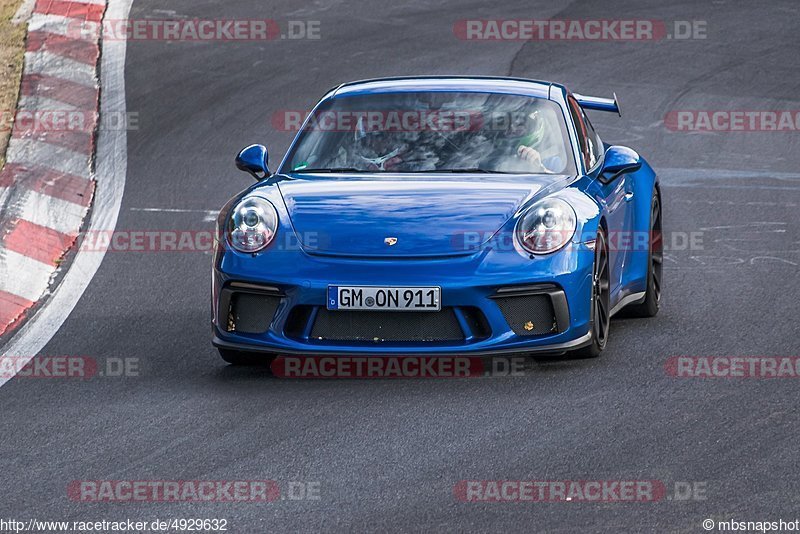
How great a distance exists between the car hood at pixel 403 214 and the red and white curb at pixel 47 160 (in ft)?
7.45

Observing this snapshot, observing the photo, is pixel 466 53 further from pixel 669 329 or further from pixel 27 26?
pixel 669 329

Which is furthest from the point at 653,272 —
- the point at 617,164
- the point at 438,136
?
the point at 438,136

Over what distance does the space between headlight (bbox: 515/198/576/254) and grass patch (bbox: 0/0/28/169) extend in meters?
→ 5.83

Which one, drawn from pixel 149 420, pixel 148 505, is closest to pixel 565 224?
pixel 149 420

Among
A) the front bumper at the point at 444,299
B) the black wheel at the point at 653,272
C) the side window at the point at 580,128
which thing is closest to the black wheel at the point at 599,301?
the front bumper at the point at 444,299

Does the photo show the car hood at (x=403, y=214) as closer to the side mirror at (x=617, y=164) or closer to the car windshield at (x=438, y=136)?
the car windshield at (x=438, y=136)

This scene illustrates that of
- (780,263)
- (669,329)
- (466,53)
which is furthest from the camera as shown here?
(466,53)

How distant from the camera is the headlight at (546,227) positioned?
7.00 metres

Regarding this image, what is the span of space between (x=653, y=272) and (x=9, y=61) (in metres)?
7.86

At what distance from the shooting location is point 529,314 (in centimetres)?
695

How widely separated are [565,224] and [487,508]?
227cm

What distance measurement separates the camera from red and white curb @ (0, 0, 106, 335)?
974cm

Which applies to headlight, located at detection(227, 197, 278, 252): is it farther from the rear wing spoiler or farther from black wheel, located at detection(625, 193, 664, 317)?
the rear wing spoiler

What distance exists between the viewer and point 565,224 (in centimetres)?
708
